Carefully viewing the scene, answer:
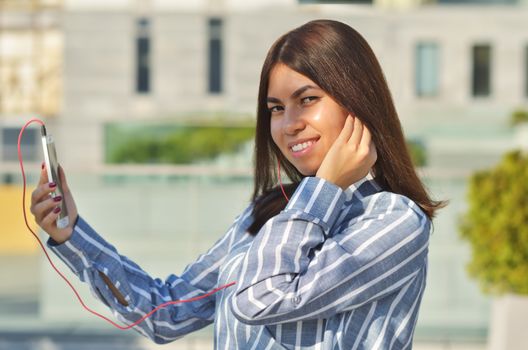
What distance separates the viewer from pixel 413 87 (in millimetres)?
24266

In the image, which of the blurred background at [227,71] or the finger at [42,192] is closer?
the finger at [42,192]

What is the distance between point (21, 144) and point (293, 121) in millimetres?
24206

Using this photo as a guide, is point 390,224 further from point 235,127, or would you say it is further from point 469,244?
point 235,127

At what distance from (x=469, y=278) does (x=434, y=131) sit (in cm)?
1727

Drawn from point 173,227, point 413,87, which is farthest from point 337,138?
point 413,87

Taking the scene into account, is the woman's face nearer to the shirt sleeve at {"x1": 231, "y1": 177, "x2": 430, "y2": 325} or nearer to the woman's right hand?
the shirt sleeve at {"x1": 231, "y1": 177, "x2": 430, "y2": 325}

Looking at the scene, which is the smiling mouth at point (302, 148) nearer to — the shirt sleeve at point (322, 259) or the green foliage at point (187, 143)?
the shirt sleeve at point (322, 259)

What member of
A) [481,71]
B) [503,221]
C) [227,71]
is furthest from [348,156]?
[481,71]

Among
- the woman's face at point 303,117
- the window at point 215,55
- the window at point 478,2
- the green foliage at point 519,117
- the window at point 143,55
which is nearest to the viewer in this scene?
the woman's face at point 303,117

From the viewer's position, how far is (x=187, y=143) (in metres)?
20.6

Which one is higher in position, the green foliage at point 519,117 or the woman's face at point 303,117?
the woman's face at point 303,117

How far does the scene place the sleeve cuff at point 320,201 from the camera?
145 centimetres

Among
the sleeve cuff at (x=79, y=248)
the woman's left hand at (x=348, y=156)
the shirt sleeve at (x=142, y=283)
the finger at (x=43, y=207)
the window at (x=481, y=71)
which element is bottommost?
the shirt sleeve at (x=142, y=283)

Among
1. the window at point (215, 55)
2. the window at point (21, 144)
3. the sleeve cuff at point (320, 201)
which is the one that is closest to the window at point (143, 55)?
the window at point (215, 55)
